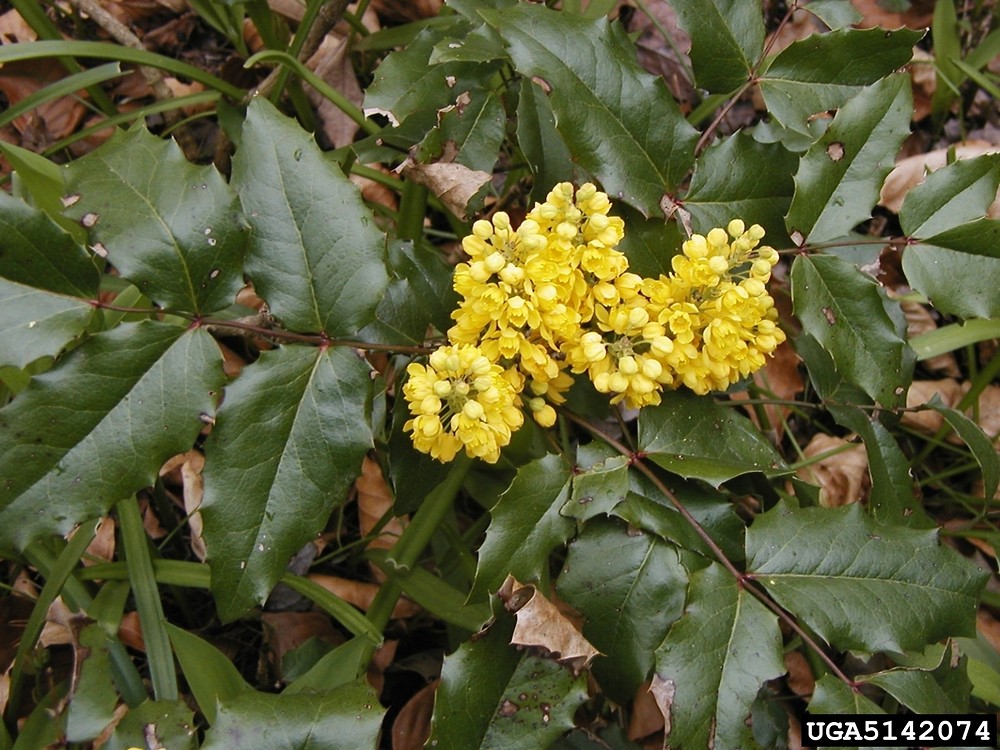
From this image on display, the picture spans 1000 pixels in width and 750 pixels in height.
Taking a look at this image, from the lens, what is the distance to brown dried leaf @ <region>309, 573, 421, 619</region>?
1.73m

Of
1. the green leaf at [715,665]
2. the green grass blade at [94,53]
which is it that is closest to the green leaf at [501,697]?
the green leaf at [715,665]

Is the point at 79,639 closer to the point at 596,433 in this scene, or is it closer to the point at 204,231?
the point at 204,231

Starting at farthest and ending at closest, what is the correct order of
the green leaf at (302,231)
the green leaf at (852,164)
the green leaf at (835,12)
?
the green leaf at (835,12) → the green leaf at (852,164) → the green leaf at (302,231)

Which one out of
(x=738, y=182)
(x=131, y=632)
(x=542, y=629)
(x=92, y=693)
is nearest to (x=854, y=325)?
(x=738, y=182)

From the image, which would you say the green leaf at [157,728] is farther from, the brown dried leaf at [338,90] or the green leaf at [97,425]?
the brown dried leaf at [338,90]

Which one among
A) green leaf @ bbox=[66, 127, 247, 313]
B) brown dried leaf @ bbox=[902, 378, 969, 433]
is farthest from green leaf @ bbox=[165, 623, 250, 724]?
brown dried leaf @ bbox=[902, 378, 969, 433]

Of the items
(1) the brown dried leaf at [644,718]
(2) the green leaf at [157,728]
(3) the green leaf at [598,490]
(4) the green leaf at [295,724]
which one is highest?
(3) the green leaf at [598,490]

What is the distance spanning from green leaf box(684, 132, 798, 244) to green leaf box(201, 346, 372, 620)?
24.8 inches

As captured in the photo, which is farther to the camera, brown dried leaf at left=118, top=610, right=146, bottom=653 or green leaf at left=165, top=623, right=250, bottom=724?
brown dried leaf at left=118, top=610, right=146, bottom=653

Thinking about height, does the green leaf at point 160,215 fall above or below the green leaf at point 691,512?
above

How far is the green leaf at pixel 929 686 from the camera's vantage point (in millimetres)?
1209

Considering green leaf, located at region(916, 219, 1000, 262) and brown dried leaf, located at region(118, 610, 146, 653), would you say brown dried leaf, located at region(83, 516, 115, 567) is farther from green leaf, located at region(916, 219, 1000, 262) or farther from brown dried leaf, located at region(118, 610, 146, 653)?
green leaf, located at region(916, 219, 1000, 262)

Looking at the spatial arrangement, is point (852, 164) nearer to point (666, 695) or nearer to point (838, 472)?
point (666, 695)

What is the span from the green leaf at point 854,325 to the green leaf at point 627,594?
0.40m
